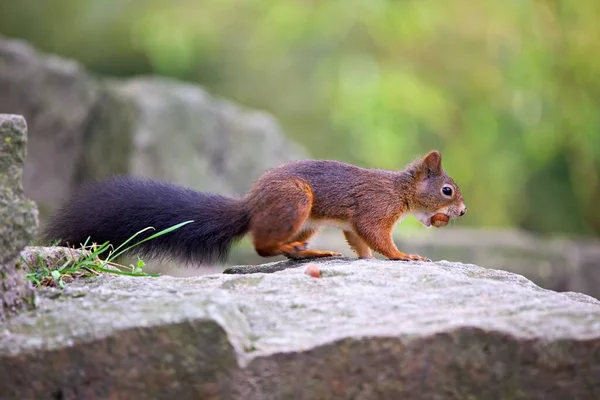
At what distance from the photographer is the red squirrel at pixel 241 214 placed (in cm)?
314

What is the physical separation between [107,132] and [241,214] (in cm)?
338

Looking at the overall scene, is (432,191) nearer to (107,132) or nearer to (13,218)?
(13,218)

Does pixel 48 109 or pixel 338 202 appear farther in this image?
pixel 48 109

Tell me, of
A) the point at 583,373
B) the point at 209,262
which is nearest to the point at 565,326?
the point at 583,373

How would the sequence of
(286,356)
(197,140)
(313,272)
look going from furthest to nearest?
(197,140), (313,272), (286,356)

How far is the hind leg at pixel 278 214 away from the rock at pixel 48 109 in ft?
10.5

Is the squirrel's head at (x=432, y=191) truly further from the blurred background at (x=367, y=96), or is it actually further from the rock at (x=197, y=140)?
the rock at (x=197, y=140)

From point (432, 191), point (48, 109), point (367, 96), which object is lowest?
point (48, 109)

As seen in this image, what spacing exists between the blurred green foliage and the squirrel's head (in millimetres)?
4344

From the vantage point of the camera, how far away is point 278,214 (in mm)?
3135

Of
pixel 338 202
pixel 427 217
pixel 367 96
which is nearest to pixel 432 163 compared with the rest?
pixel 427 217

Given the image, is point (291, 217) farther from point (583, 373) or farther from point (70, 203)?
point (583, 373)

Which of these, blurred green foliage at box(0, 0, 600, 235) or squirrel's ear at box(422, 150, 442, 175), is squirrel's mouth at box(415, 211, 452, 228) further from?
blurred green foliage at box(0, 0, 600, 235)

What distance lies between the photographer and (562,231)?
9250 mm
